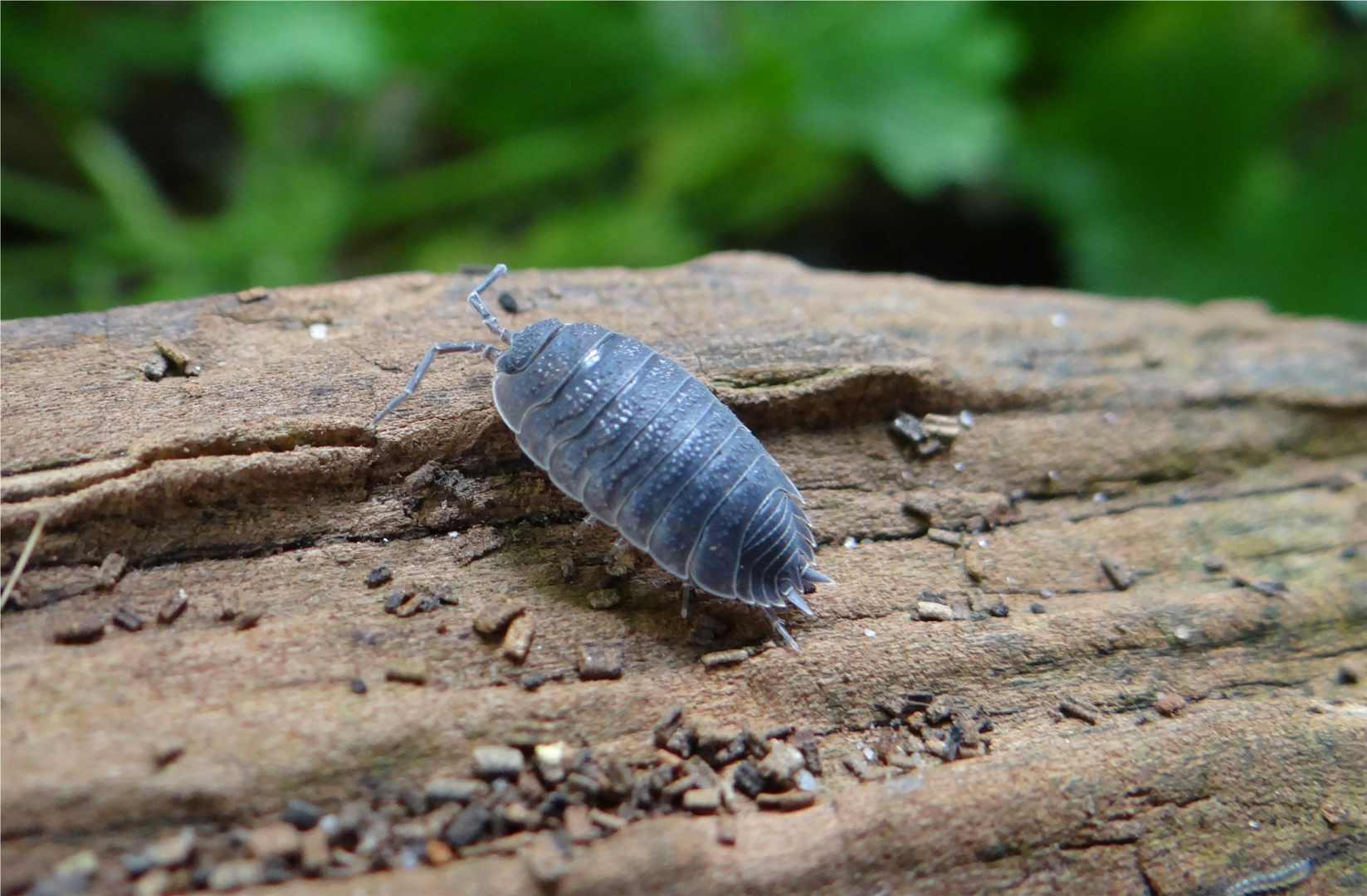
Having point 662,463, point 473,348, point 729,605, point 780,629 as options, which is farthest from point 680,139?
point 780,629

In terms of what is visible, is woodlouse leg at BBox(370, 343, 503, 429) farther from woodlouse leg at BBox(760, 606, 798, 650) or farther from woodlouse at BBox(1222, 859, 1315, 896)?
woodlouse at BBox(1222, 859, 1315, 896)

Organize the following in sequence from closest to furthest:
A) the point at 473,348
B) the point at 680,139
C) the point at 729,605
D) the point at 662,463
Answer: the point at 662,463, the point at 729,605, the point at 473,348, the point at 680,139

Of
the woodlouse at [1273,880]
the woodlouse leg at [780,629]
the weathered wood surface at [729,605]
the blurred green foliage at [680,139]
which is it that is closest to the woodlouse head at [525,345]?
the weathered wood surface at [729,605]

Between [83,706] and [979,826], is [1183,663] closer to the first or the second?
[979,826]

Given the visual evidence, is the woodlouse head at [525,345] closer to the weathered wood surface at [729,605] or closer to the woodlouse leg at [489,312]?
the woodlouse leg at [489,312]

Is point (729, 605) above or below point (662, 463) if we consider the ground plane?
below

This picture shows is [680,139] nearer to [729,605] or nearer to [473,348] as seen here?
[473,348]
